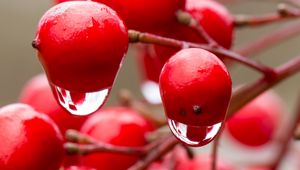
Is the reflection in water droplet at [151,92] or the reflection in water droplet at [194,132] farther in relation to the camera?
the reflection in water droplet at [151,92]

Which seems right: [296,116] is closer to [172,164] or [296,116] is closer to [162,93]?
[172,164]

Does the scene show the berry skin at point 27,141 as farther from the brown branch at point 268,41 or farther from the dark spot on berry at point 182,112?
the brown branch at point 268,41

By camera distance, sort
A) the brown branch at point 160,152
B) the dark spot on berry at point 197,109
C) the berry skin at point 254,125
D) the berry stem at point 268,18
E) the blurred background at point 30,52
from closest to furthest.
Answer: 1. the dark spot on berry at point 197,109
2. the brown branch at point 160,152
3. the berry stem at point 268,18
4. the berry skin at point 254,125
5. the blurred background at point 30,52

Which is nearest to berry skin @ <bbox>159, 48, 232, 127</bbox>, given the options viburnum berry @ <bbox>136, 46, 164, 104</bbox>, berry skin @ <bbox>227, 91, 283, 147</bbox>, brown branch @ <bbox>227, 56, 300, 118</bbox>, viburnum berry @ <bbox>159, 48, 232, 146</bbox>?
viburnum berry @ <bbox>159, 48, 232, 146</bbox>

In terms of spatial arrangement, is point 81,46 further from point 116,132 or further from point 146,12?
point 116,132

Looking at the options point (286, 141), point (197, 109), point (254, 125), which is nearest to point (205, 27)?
point (197, 109)

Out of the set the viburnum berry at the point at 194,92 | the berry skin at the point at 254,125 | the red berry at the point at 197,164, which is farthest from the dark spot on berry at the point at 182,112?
the berry skin at the point at 254,125
